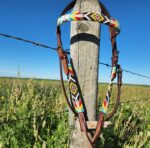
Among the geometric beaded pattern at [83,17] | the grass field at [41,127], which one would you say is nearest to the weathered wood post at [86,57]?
the geometric beaded pattern at [83,17]

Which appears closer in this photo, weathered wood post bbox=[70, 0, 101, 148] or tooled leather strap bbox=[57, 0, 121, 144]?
tooled leather strap bbox=[57, 0, 121, 144]

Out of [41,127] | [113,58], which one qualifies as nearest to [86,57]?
[113,58]

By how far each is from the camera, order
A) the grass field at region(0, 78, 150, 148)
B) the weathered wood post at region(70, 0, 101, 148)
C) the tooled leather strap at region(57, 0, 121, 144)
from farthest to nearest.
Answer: the grass field at region(0, 78, 150, 148)
the weathered wood post at region(70, 0, 101, 148)
the tooled leather strap at region(57, 0, 121, 144)

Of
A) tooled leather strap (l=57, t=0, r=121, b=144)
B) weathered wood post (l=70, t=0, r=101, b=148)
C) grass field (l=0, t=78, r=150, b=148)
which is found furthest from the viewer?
grass field (l=0, t=78, r=150, b=148)

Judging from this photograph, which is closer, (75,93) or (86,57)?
(75,93)

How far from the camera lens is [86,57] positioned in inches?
112

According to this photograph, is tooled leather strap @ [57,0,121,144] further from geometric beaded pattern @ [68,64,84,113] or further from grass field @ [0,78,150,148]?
grass field @ [0,78,150,148]

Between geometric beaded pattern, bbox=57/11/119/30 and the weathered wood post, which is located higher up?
geometric beaded pattern, bbox=57/11/119/30

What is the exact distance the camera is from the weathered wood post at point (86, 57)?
2.81 m

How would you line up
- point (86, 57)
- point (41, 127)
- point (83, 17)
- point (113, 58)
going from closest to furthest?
point (83, 17) < point (86, 57) < point (113, 58) < point (41, 127)

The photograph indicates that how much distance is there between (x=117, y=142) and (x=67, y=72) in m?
1.88

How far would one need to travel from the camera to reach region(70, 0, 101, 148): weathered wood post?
9.23ft

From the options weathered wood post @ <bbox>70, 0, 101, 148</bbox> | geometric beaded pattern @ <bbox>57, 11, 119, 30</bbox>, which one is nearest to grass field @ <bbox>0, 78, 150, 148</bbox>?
weathered wood post @ <bbox>70, 0, 101, 148</bbox>

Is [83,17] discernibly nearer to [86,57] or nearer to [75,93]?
[86,57]
